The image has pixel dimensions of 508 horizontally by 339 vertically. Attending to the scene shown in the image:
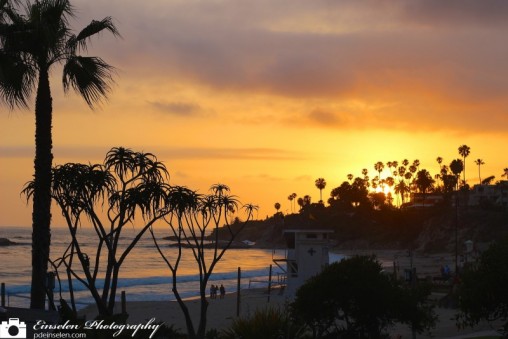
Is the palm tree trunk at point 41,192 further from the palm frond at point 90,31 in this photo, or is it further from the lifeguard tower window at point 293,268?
the lifeguard tower window at point 293,268

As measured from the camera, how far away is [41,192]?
1675 cm

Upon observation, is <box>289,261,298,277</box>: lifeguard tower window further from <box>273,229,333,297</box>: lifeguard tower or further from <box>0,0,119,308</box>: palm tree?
<box>0,0,119,308</box>: palm tree

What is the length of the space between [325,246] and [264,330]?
2075 cm

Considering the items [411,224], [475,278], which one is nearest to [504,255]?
[475,278]

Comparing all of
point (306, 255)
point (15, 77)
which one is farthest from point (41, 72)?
point (306, 255)

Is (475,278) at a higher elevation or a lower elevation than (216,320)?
higher

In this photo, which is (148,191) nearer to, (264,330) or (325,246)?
(264,330)

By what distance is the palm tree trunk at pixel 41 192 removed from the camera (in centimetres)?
1670

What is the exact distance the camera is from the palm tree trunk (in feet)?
54.8

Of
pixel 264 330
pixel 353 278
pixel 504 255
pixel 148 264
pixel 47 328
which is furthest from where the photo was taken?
pixel 148 264

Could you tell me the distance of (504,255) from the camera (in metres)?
14.4

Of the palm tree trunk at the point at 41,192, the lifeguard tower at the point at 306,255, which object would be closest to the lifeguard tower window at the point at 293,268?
the lifeguard tower at the point at 306,255

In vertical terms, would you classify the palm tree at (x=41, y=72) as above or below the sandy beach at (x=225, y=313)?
above

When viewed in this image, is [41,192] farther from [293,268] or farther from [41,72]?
[293,268]
